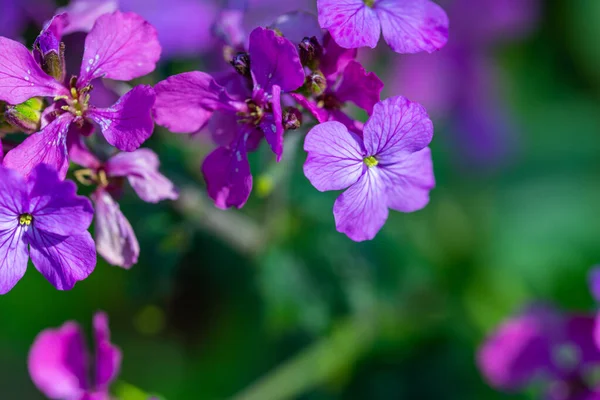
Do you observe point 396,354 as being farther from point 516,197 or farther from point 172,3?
point 172,3

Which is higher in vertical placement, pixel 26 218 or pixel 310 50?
pixel 310 50

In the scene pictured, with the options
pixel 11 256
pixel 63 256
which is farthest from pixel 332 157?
pixel 11 256

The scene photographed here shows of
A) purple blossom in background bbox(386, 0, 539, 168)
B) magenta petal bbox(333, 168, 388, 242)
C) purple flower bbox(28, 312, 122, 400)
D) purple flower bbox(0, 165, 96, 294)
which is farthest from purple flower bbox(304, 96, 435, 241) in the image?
purple blossom in background bbox(386, 0, 539, 168)

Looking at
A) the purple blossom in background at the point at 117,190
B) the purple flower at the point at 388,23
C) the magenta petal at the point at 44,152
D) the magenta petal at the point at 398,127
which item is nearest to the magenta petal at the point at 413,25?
the purple flower at the point at 388,23

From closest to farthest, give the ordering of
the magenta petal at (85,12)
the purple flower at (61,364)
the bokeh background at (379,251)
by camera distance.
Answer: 1. the magenta petal at (85,12)
2. the purple flower at (61,364)
3. the bokeh background at (379,251)

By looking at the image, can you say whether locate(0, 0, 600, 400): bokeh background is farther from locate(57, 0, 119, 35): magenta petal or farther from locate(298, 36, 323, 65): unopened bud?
locate(57, 0, 119, 35): magenta petal

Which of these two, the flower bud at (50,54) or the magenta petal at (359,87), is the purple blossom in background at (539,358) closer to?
the magenta petal at (359,87)

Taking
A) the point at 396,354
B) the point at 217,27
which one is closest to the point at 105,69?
the point at 217,27

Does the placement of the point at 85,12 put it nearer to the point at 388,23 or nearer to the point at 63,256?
the point at 63,256
